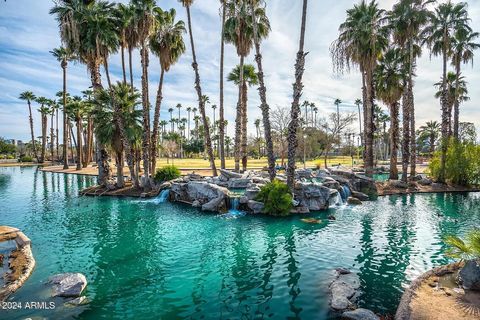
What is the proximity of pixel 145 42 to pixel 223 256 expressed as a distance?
2599cm

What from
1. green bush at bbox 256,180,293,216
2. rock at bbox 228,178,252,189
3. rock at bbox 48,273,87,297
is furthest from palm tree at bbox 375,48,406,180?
rock at bbox 48,273,87,297

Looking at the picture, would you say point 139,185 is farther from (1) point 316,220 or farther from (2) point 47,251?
(1) point 316,220

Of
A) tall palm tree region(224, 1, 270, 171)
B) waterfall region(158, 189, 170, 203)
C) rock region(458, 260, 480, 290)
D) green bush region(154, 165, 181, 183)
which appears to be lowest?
waterfall region(158, 189, 170, 203)

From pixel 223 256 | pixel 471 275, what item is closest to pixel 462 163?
pixel 471 275

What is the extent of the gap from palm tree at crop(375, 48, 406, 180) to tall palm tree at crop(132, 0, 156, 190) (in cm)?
2626

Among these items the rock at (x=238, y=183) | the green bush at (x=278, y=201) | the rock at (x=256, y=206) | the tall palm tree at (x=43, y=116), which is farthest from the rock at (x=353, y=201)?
the tall palm tree at (x=43, y=116)

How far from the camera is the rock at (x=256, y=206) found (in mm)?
21812

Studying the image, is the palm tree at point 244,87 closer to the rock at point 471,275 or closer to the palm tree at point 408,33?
the palm tree at point 408,33

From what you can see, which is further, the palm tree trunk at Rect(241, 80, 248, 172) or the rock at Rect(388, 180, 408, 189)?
the palm tree trunk at Rect(241, 80, 248, 172)

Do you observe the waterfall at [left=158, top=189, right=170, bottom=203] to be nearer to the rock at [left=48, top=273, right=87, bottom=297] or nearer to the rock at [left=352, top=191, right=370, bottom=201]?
the rock at [left=48, top=273, right=87, bottom=297]

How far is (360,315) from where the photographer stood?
25.9 feet

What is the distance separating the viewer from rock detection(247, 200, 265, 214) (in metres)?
21.8

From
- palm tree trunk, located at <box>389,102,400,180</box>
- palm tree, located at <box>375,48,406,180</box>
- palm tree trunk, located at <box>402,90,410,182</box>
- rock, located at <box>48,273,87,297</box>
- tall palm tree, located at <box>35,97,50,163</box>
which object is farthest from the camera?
tall palm tree, located at <box>35,97,50,163</box>

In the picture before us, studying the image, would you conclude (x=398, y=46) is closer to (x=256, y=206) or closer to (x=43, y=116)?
(x=256, y=206)
